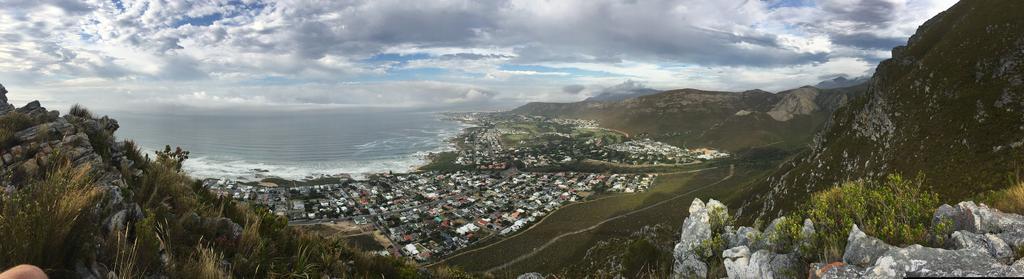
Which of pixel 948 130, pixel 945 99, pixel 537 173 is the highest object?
pixel 945 99

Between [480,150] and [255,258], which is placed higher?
[255,258]

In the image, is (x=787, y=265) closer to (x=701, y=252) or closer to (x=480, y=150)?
(x=701, y=252)

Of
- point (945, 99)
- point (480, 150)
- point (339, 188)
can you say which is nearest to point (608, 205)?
point (945, 99)

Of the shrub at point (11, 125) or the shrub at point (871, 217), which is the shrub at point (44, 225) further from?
the shrub at point (871, 217)

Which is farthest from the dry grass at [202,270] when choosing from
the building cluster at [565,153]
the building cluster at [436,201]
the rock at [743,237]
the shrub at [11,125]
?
the building cluster at [565,153]

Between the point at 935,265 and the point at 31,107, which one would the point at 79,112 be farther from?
the point at 935,265

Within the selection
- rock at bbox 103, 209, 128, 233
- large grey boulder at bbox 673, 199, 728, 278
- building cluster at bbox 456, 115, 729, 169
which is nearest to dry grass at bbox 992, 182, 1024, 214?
large grey boulder at bbox 673, 199, 728, 278

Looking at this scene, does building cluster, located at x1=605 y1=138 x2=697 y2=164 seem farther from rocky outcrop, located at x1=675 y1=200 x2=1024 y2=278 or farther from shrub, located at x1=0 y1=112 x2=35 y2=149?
shrub, located at x1=0 y1=112 x2=35 y2=149
